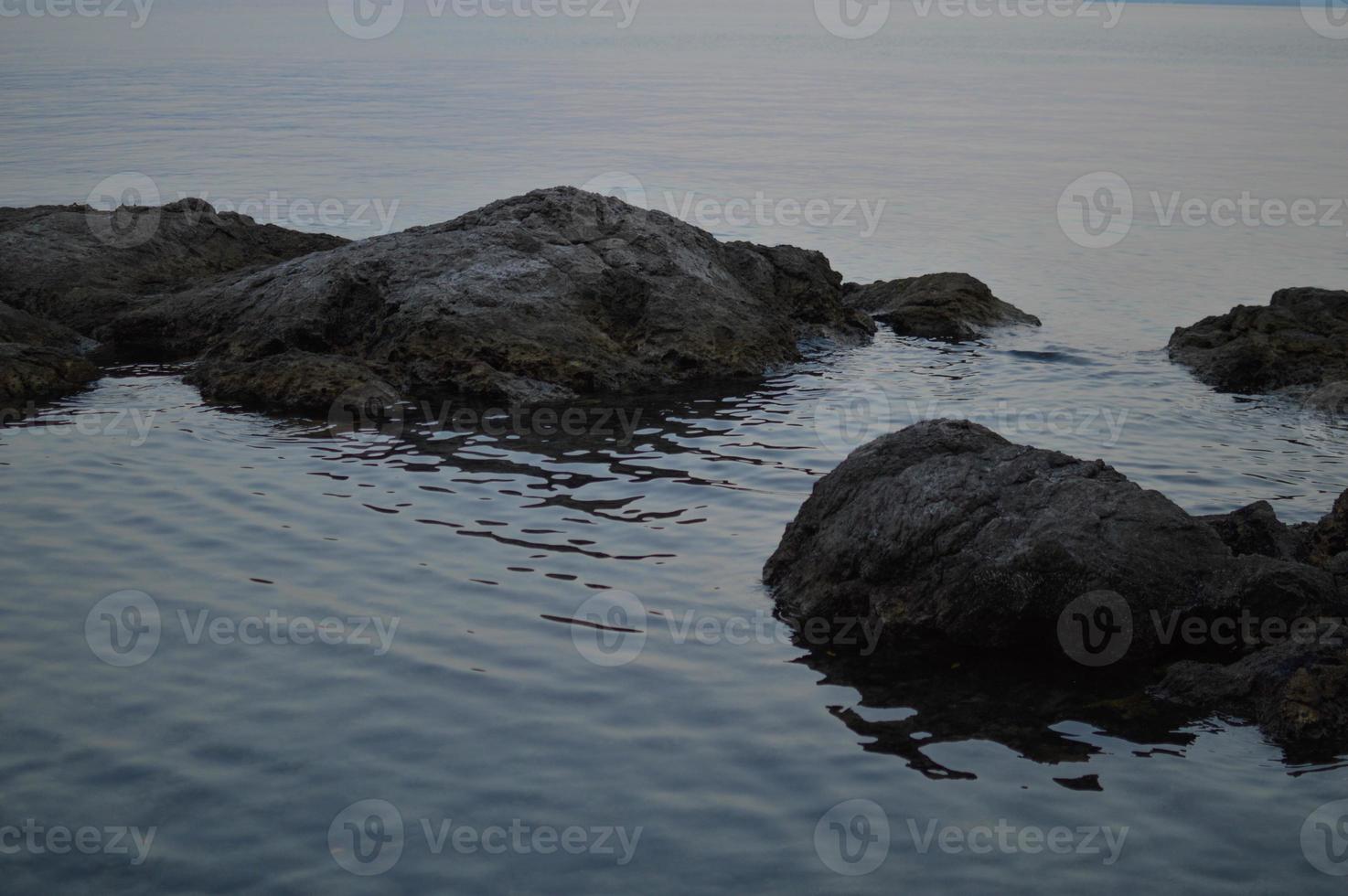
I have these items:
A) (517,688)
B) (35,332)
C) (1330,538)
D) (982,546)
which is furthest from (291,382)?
(1330,538)

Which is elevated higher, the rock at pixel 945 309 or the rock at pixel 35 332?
the rock at pixel 945 309

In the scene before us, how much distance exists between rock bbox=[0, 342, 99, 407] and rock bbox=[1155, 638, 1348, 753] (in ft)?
38.8

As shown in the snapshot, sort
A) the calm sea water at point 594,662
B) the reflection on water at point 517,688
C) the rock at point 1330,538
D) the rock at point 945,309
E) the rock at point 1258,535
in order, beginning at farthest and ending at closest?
the rock at point 945,309
the rock at point 1258,535
the rock at point 1330,538
the reflection on water at point 517,688
the calm sea water at point 594,662

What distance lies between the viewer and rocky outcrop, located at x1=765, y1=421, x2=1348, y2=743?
27.8 feet

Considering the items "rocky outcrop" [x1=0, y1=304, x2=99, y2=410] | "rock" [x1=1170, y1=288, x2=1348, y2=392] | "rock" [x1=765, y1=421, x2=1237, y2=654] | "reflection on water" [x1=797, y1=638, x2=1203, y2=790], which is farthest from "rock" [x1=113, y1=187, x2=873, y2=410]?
"reflection on water" [x1=797, y1=638, x2=1203, y2=790]

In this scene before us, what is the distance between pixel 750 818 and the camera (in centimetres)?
Answer: 669

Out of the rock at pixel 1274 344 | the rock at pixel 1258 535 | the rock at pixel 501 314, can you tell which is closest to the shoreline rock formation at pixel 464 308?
the rock at pixel 501 314

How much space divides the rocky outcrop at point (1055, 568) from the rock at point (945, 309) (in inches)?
395

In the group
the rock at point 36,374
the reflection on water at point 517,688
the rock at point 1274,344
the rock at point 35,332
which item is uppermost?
the rock at point 1274,344

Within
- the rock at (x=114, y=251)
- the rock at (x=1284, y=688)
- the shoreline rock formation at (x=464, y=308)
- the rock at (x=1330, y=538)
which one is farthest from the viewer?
the rock at (x=114, y=251)

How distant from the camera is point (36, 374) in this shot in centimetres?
1462

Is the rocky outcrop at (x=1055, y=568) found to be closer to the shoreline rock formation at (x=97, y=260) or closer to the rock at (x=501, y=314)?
the rock at (x=501, y=314)

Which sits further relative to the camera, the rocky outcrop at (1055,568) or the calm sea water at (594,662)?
Answer: the rocky outcrop at (1055,568)

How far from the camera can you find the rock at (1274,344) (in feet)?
53.8
